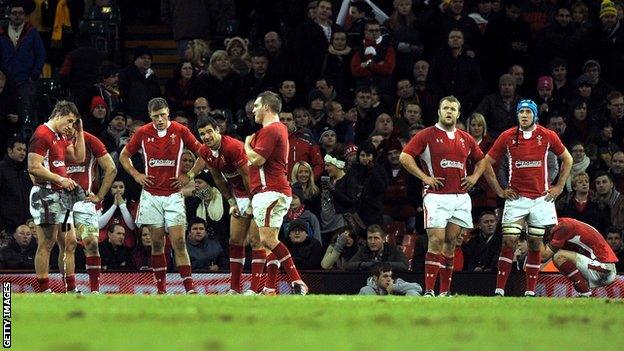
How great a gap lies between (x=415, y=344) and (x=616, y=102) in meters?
13.4

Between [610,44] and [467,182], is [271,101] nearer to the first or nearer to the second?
[467,182]

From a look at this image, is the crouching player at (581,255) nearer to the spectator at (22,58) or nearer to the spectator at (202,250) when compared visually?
the spectator at (202,250)

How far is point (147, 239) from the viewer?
21.0m

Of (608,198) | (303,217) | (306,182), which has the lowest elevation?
(303,217)

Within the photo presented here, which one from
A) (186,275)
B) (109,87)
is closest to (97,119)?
(109,87)

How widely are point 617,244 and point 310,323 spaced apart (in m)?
9.27

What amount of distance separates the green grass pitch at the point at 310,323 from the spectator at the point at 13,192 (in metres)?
6.31

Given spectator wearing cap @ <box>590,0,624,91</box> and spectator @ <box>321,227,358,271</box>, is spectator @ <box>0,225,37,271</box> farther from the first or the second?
spectator wearing cap @ <box>590,0,624,91</box>

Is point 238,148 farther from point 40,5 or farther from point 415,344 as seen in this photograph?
point 40,5

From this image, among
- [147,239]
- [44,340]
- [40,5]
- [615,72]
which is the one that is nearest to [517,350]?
[44,340]

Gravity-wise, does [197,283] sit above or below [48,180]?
below

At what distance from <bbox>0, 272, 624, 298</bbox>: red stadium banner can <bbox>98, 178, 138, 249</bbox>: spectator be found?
3.74ft

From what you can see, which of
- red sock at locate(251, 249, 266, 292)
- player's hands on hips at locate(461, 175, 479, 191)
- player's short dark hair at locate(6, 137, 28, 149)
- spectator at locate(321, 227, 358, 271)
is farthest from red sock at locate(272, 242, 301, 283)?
player's short dark hair at locate(6, 137, 28, 149)

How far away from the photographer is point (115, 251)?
70.1ft
